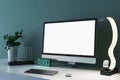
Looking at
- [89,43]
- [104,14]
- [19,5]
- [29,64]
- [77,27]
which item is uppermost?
[19,5]

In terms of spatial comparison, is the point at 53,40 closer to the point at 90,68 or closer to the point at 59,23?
the point at 59,23

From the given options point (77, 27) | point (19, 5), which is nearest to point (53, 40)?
point (77, 27)

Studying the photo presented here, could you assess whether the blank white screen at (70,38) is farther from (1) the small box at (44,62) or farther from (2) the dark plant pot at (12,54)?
(2) the dark plant pot at (12,54)

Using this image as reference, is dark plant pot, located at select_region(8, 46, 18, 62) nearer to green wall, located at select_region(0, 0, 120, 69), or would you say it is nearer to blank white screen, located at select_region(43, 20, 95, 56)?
green wall, located at select_region(0, 0, 120, 69)

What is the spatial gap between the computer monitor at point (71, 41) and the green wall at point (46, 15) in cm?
13

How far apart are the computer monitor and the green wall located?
0.13m

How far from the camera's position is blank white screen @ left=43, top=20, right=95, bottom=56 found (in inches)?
78.2

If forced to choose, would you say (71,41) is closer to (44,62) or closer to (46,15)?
(44,62)

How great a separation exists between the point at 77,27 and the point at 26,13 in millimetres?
937

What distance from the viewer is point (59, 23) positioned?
2.20 meters

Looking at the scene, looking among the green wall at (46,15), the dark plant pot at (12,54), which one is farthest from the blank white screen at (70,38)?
the dark plant pot at (12,54)

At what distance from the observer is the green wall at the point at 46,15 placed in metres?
2.09

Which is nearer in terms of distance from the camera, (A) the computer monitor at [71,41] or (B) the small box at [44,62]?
(A) the computer monitor at [71,41]

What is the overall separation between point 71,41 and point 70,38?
0.03m
